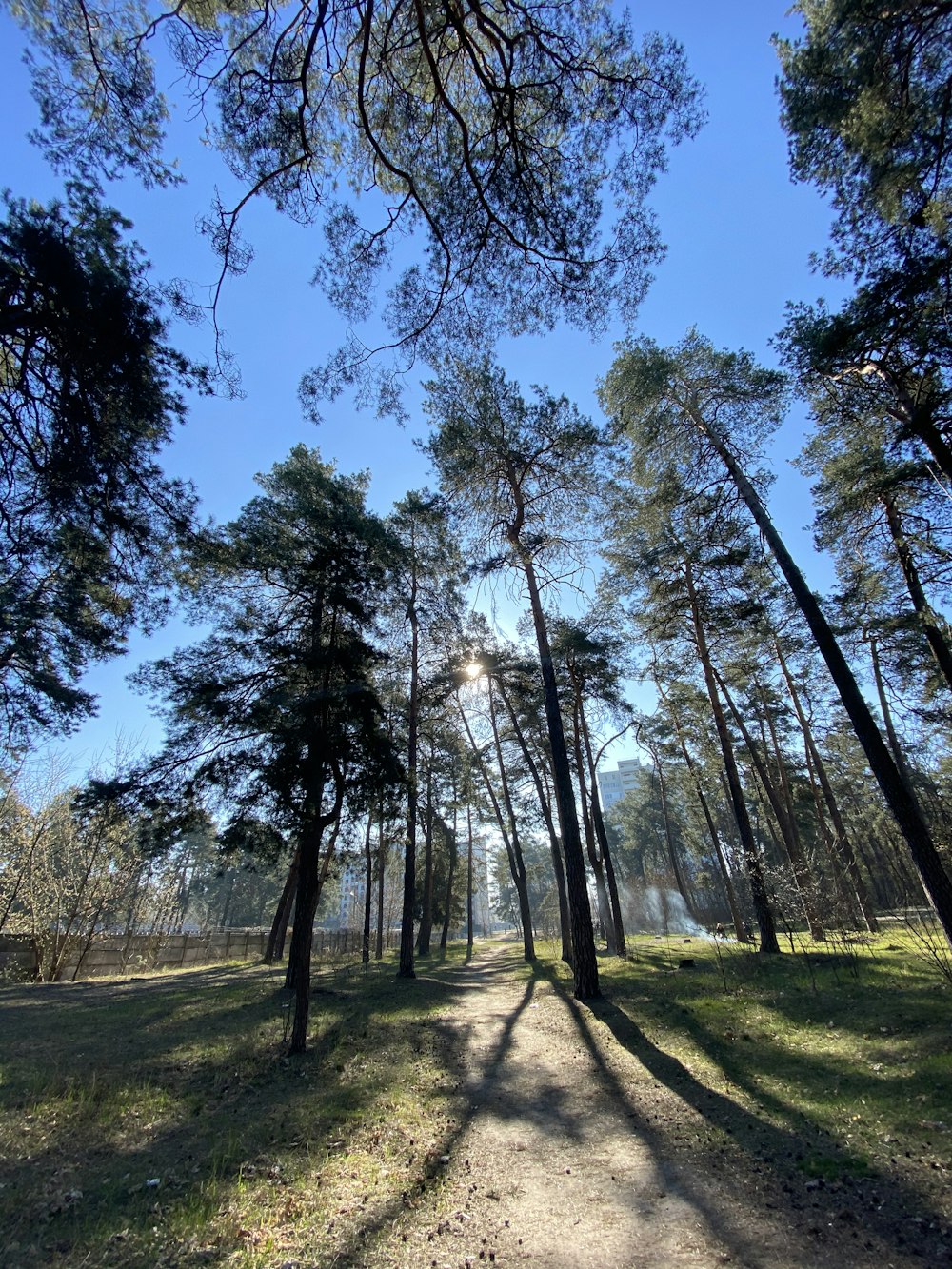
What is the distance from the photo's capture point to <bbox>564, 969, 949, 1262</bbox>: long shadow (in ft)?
9.87

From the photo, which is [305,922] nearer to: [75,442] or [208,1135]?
[208,1135]

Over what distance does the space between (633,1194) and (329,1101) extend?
3826 mm

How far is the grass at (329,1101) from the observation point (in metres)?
3.54

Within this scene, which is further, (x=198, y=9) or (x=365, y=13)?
(x=198, y=9)

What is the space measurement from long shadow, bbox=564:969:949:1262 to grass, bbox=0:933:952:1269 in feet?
0.25

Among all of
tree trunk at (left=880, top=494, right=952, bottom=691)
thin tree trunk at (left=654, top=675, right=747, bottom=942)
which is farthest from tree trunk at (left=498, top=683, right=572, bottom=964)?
tree trunk at (left=880, top=494, right=952, bottom=691)

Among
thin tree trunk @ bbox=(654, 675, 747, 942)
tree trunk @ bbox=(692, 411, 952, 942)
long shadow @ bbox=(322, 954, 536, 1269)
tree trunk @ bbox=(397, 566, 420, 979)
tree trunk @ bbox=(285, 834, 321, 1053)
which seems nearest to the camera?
long shadow @ bbox=(322, 954, 536, 1269)

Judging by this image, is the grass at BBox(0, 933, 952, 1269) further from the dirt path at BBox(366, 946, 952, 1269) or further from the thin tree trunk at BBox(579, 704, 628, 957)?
the thin tree trunk at BBox(579, 704, 628, 957)

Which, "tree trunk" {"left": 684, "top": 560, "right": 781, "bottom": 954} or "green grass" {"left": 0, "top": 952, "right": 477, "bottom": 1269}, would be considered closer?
"green grass" {"left": 0, "top": 952, "right": 477, "bottom": 1269}

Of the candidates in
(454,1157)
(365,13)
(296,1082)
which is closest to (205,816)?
(296,1082)

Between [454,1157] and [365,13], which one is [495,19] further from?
[454,1157]

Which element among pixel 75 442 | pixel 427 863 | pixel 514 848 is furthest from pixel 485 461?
pixel 427 863

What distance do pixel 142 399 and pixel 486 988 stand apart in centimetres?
1560

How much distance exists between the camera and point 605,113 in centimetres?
619
